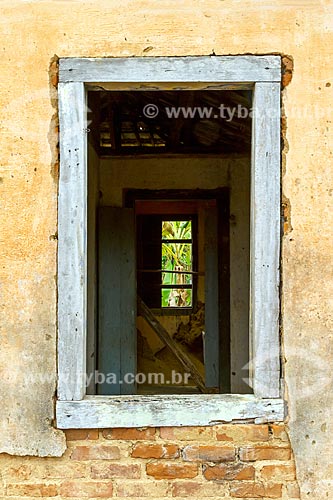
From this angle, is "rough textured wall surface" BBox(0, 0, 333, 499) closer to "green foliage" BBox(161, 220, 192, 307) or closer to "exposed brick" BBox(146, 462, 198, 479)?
"exposed brick" BBox(146, 462, 198, 479)

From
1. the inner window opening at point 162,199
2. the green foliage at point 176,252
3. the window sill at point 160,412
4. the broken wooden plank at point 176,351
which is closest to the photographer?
the window sill at point 160,412

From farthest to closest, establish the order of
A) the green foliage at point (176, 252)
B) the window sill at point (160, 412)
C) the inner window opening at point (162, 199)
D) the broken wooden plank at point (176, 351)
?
the green foliage at point (176, 252), the broken wooden plank at point (176, 351), the inner window opening at point (162, 199), the window sill at point (160, 412)

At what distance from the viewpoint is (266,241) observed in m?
3.06

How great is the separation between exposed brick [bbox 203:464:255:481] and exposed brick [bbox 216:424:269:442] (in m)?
0.14

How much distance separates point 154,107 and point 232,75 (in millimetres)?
2293

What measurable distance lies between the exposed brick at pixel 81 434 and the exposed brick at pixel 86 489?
→ 0.22 metres

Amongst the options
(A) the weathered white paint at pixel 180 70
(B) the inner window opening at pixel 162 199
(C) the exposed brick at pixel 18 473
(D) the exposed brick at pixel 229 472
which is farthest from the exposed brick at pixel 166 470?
(B) the inner window opening at pixel 162 199

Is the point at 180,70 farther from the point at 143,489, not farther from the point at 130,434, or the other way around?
the point at 143,489

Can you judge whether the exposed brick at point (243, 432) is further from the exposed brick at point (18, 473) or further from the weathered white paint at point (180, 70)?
the weathered white paint at point (180, 70)

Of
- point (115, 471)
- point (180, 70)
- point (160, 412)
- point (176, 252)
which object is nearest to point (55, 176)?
point (180, 70)

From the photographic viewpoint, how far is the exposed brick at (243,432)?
304 cm

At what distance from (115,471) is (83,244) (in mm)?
1116

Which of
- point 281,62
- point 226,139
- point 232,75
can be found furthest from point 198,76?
point 226,139

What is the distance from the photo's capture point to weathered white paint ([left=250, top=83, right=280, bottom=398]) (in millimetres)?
3041
